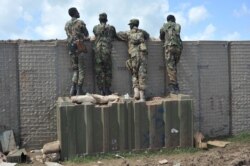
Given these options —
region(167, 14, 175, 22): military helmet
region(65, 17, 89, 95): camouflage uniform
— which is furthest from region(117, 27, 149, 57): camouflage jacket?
region(65, 17, 89, 95): camouflage uniform

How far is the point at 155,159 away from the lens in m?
9.20

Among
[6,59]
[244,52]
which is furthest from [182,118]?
[6,59]

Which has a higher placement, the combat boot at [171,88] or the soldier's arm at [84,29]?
the soldier's arm at [84,29]

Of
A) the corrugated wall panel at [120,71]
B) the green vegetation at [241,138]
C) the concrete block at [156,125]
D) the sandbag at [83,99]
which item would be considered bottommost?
the green vegetation at [241,138]

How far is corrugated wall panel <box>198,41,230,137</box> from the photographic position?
1155 cm

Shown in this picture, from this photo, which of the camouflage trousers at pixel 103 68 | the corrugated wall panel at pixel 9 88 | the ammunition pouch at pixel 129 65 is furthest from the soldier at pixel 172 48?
the corrugated wall panel at pixel 9 88

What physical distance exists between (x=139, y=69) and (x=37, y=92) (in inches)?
94.9

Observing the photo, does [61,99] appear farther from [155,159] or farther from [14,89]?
[155,159]

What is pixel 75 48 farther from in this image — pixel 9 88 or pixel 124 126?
pixel 124 126

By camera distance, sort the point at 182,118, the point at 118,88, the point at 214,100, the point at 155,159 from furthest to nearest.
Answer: the point at 214,100, the point at 118,88, the point at 182,118, the point at 155,159

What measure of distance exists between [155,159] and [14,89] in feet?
11.5

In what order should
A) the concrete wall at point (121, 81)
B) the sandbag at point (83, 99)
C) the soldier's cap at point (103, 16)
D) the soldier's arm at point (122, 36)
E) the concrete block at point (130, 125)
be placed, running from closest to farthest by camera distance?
the sandbag at point (83, 99)
the concrete block at point (130, 125)
the concrete wall at point (121, 81)
the soldier's cap at point (103, 16)
the soldier's arm at point (122, 36)

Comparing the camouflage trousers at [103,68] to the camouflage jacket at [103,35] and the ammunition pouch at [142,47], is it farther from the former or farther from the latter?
the ammunition pouch at [142,47]

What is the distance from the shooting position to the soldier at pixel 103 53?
10.2m
